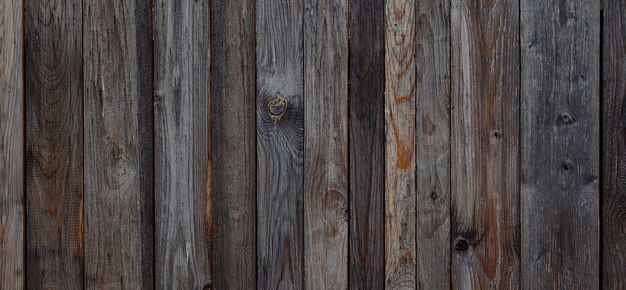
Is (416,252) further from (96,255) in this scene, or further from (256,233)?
(96,255)

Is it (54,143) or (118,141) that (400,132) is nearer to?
(118,141)

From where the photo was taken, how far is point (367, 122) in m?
1.38

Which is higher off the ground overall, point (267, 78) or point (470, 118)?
point (267, 78)

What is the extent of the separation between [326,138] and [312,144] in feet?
0.14

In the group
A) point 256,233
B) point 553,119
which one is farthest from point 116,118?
point 553,119

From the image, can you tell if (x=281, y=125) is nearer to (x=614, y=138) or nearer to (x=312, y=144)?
(x=312, y=144)

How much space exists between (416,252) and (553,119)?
532 millimetres

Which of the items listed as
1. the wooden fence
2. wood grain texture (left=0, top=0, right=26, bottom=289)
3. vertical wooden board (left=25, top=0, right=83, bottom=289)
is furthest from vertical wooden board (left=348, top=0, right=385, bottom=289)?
wood grain texture (left=0, top=0, right=26, bottom=289)

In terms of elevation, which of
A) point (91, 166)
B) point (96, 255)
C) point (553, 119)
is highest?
point (553, 119)

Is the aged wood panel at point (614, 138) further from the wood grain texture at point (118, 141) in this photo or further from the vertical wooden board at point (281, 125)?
the wood grain texture at point (118, 141)

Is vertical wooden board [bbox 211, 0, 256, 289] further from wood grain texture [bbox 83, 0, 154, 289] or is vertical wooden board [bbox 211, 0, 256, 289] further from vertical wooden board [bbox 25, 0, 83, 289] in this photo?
vertical wooden board [bbox 25, 0, 83, 289]

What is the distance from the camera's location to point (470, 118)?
4.48 feet

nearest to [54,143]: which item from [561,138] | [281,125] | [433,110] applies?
[281,125]

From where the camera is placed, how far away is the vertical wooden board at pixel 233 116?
A: 1393 mm
